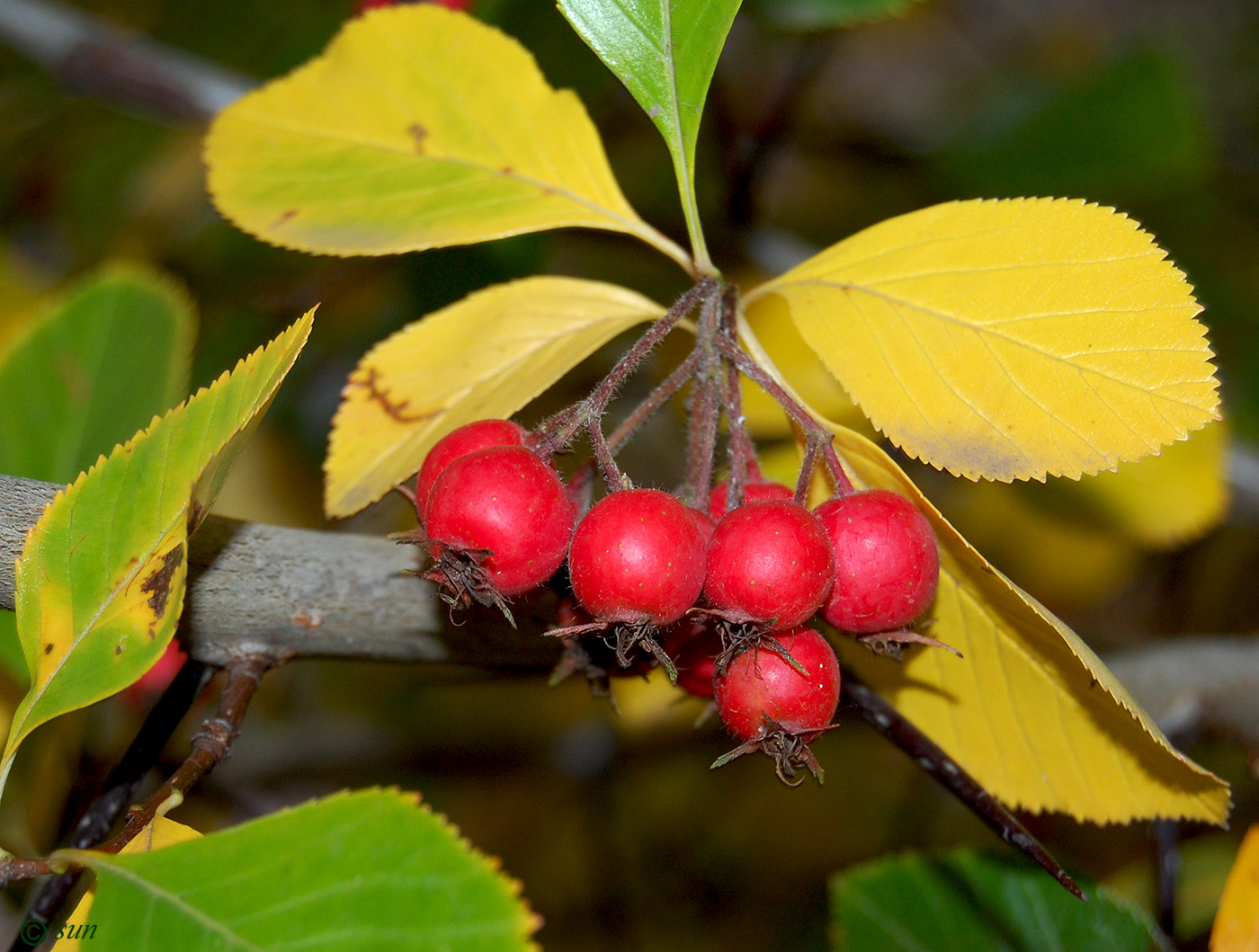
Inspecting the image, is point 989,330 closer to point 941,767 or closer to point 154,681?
point 941,767

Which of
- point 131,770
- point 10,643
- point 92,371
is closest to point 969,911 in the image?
point 131,770

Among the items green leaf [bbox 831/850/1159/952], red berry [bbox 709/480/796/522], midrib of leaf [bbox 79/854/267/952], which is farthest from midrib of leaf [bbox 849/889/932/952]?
midrib of leaf [bbox 79/854/267/952]

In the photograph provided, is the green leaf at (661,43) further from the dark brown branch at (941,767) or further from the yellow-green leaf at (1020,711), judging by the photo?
the dark brown branch at (941,767)

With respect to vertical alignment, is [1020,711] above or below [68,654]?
below

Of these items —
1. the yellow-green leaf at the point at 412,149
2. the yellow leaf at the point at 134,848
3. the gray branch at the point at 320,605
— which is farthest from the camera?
the yellow-green leaf at the point at 412,149

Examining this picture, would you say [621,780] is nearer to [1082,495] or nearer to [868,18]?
[1082,495]

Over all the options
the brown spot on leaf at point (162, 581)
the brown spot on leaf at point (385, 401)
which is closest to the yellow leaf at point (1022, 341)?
the brown spot on leaf at point (385, 401)

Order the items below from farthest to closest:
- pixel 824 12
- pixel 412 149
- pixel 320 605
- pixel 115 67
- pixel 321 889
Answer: pixel 115 67 → pixel 824 12 → pixel 412 149 → pixel 320 605 → pixel 321 889
